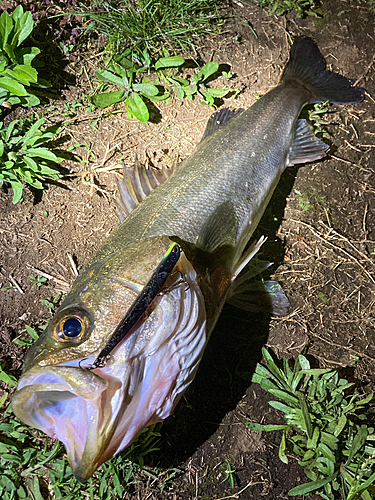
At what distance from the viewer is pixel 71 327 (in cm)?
196

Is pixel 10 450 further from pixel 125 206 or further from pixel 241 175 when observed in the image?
pixel 241 175

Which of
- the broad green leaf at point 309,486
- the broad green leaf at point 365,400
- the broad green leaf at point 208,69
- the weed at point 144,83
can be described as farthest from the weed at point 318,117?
the broad green leaf at point 309,486

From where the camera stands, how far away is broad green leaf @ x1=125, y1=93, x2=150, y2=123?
364 cm

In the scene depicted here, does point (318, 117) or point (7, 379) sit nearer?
point (7, 379)

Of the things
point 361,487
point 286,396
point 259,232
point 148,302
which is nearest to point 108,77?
point 259,232

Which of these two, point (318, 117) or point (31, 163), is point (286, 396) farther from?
point (31, 163)

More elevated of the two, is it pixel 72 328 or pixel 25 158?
pixel 25 158

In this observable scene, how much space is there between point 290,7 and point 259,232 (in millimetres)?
2559

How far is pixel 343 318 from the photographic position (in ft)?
11.3

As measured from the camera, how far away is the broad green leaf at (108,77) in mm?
3709

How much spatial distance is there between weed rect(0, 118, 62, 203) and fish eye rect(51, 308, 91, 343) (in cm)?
184

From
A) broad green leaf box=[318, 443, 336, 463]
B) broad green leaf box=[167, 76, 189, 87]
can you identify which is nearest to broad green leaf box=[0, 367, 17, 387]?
broad green leaf box=[318, 443, 336, 463]

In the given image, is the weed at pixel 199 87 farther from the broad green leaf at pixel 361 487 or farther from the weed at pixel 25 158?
the broad green leaf at pixel 361 487

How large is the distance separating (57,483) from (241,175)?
105 inches
